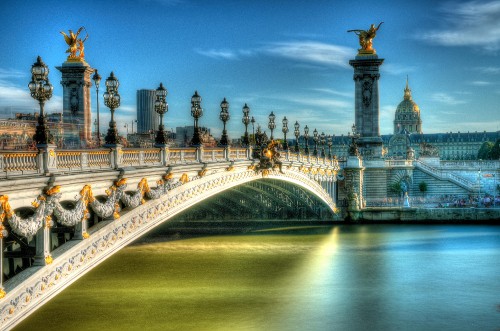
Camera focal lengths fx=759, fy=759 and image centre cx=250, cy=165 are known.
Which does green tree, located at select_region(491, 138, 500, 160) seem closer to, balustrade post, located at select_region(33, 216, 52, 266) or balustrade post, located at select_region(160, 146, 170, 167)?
balustrade post, located at select_region(160, 146, 170, 167)

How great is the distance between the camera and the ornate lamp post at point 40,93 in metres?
16.5

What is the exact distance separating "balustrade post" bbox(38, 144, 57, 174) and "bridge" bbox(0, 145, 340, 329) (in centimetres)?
2

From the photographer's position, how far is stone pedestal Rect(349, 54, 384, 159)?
90438mm

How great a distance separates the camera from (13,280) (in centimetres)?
1614

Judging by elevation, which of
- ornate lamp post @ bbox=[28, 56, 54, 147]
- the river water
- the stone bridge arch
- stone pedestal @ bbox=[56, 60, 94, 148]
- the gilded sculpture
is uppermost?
the gilded sculpture

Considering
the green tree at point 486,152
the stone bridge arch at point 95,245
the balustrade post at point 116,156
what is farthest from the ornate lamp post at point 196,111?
the green tree at point 486,152

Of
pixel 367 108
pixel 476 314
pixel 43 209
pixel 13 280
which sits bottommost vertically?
pixel 476 314

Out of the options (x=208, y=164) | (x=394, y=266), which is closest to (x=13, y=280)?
(x=208, y=164)

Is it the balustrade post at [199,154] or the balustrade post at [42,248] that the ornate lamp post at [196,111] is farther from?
the balustrade post at [42,248]

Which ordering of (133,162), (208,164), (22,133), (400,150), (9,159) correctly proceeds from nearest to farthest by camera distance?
(9,159), (133,162), (22,133), (208,164), (400,150)

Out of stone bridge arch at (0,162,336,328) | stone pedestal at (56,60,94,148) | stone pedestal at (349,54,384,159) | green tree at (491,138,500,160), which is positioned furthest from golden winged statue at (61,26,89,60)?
green tree at (491,138,500,160)

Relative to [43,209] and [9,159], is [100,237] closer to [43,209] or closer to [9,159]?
[43,209]

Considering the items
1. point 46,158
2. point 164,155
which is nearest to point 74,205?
point 46,158

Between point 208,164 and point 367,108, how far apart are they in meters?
65.2
